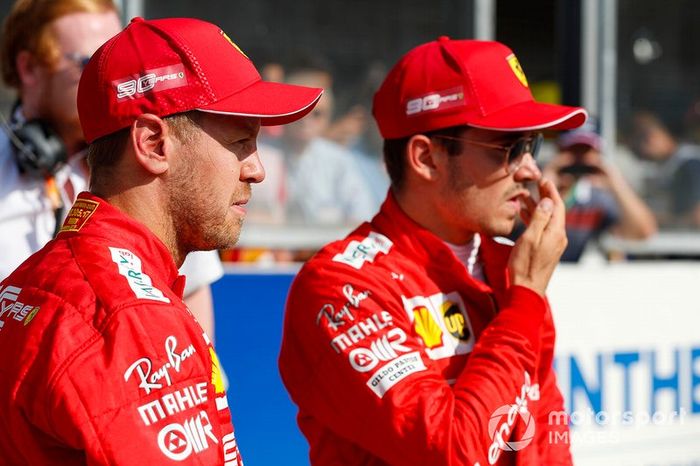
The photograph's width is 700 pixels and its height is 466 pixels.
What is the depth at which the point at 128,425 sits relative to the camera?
5.28 feet

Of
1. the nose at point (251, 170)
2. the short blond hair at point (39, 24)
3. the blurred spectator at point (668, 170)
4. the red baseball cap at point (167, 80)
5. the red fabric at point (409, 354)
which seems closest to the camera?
the red baseball cap at point (167, 80)

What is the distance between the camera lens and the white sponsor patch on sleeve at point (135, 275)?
1.72 m

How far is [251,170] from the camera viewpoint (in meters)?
2.10

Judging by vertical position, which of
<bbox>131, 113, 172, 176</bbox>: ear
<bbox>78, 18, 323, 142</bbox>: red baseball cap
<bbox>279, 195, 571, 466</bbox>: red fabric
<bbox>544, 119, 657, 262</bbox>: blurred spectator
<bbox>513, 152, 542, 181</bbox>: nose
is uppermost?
<bbox>78, 18, 323, 142</bbox>: red baseball cap

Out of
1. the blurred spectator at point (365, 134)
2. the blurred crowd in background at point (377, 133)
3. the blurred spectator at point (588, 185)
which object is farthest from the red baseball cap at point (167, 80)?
the blurred spectator at point (588, 185)

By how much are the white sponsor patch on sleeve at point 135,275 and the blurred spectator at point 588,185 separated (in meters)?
4.77

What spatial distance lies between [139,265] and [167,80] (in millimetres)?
355

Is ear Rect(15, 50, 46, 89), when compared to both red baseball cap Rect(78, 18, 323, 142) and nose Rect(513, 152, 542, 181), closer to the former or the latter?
red baseball cap Rect(78, 18, 323, 142)

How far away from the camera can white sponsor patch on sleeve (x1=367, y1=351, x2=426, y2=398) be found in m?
2.35

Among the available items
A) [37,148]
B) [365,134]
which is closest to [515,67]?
[37,148]

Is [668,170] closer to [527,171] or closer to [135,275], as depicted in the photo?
[527,171]

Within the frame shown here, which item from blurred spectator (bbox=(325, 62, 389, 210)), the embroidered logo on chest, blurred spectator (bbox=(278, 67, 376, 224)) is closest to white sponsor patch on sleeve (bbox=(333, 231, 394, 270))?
the embroidered logo on chest

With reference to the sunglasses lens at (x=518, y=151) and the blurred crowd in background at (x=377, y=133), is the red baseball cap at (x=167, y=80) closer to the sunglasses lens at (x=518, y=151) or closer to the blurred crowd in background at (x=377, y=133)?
the sunglasses lens at (x=518, y=151)

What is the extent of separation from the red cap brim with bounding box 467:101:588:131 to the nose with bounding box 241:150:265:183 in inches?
31.1
